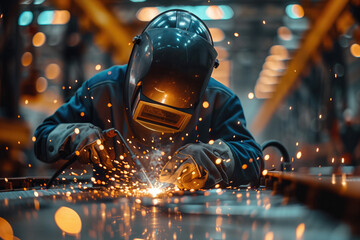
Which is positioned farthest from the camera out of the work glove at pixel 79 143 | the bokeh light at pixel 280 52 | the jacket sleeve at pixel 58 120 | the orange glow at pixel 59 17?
the bokeh light at pixel 280 52

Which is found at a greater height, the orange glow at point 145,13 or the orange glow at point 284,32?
the orange glow at point 284,32

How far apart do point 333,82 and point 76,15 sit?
4025 mm

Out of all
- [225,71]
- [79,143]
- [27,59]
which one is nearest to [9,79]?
[27,59]

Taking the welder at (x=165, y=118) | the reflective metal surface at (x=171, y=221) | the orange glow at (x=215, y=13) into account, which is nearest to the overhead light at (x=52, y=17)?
the orange glow at (x=215, y=13)

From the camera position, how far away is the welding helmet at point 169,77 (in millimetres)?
1105

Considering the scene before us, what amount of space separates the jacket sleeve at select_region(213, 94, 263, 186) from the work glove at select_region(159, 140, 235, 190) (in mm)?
58

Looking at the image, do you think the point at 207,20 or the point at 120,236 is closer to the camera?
the point at 120,236

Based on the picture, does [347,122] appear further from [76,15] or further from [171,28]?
[171,28]

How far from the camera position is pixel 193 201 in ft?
2.81

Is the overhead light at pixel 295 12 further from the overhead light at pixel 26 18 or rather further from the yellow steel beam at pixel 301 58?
the overhead light at pixel 26 18

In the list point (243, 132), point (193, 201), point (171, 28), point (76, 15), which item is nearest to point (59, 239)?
point (193, 201)

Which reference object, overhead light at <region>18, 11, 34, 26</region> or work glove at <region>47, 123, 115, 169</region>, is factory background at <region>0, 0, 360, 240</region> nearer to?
overhead light at <region>18, 11, 34, 26</region>

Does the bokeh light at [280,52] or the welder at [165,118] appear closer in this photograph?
the welder at [165,118]

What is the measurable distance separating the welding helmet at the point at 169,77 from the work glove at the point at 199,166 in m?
0.09
